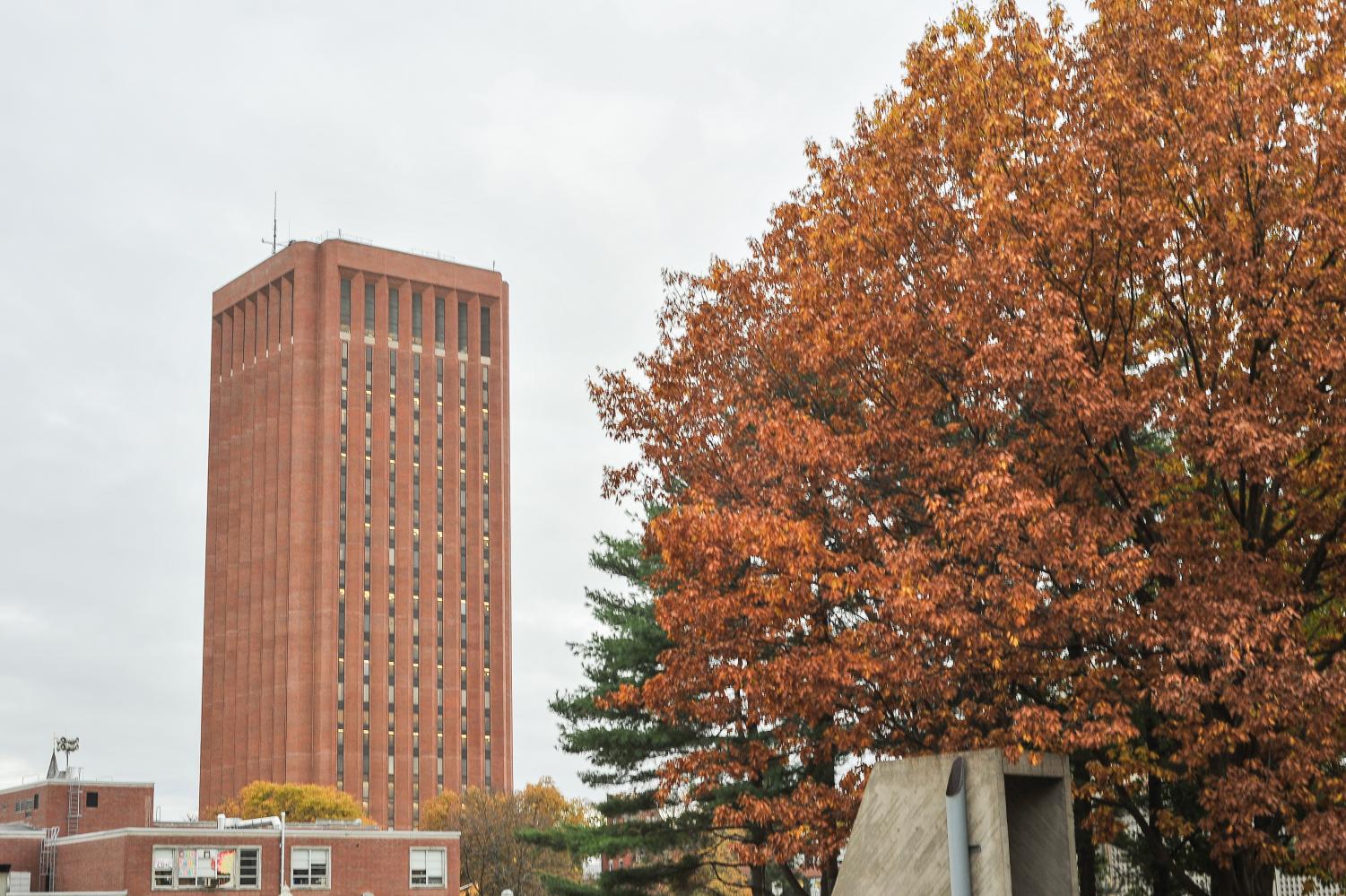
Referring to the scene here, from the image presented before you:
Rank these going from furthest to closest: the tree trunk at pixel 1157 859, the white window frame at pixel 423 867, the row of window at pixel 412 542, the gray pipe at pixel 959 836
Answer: the row of window at pixel 412 542
the white window frame at pixel 423 867
the tree trunk at pixel 1157 859
the gray pipe at pixel 959 836

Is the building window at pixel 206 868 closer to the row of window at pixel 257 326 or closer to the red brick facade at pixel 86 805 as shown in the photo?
the red brick facade at pixel 86 805

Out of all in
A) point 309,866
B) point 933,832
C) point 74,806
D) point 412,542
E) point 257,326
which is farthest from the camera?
point 257,326

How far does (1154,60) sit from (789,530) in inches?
277

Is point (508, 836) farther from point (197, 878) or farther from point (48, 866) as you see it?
point (48, 866)

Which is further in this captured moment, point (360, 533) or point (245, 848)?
point (360, 533)

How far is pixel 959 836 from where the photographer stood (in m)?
8.52

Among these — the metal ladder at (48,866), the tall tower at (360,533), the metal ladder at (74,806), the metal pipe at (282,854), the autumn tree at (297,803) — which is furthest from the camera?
the tall tower at (360,533)

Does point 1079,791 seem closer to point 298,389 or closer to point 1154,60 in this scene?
point 1154,60

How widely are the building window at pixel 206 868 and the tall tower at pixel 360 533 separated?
209ft

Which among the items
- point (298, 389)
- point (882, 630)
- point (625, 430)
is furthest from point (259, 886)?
point (298, 389)

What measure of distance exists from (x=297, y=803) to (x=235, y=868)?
40.9 m

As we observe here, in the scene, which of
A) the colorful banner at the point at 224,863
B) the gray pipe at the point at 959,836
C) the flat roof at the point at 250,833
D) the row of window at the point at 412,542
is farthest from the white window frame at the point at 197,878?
the gray pipe at the point at 959,836

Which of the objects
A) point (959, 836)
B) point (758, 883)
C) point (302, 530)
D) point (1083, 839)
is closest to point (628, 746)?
point (758, 883)

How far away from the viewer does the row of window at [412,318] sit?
155 meters
